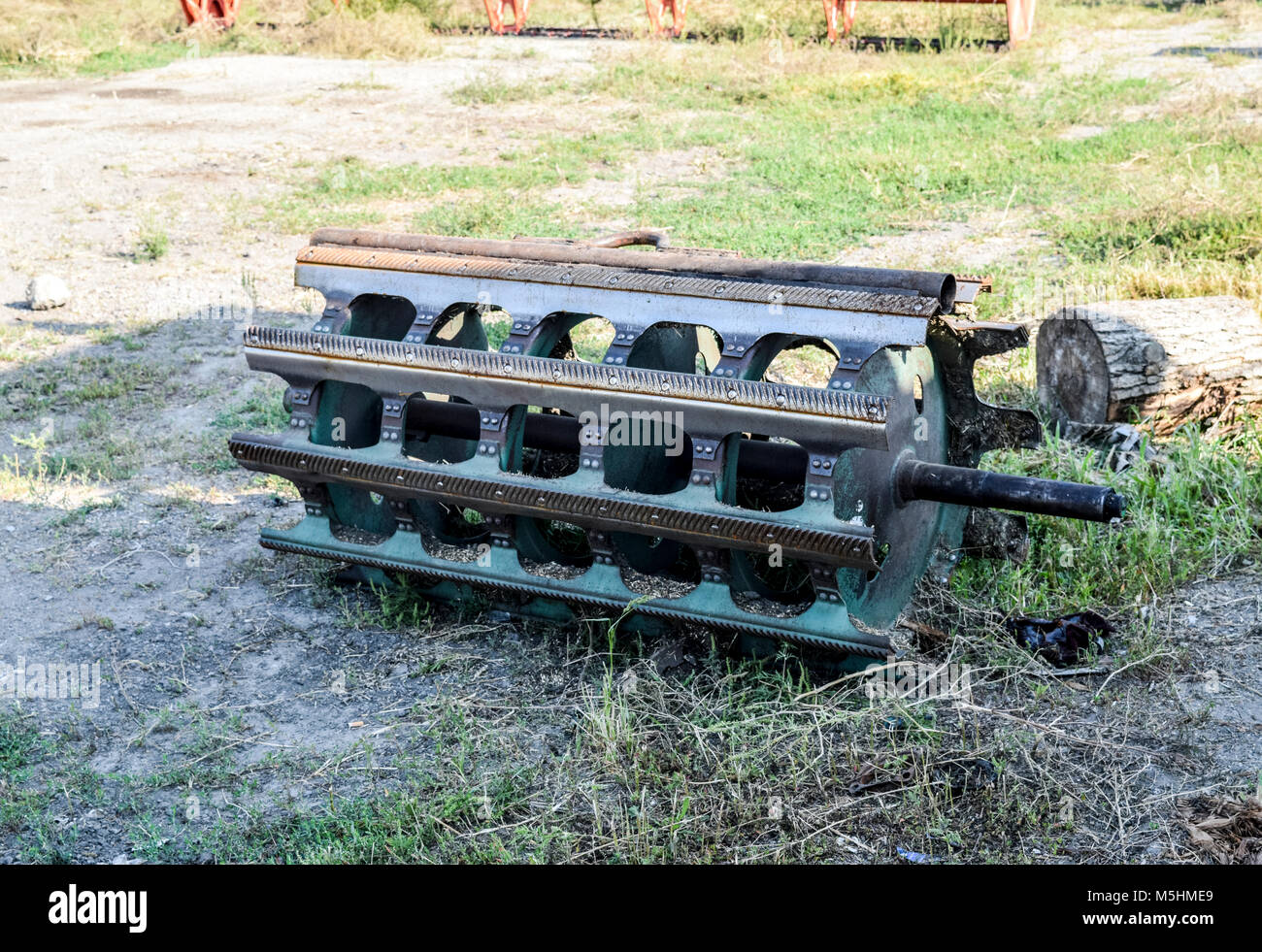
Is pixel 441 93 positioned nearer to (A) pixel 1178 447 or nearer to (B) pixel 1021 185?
(B) pixel 1021 185

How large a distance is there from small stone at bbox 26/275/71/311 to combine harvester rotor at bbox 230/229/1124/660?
3918 mm

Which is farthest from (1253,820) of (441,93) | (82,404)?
(441,93)

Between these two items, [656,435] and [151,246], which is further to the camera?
[151,246]

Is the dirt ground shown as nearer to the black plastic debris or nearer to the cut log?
the black plastic debris

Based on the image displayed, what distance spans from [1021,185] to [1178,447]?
474 centimetres

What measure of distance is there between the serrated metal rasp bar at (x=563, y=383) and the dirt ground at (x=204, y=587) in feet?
2.87

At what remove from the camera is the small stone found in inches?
282

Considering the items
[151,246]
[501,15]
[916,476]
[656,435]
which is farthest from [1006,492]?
[501,15]

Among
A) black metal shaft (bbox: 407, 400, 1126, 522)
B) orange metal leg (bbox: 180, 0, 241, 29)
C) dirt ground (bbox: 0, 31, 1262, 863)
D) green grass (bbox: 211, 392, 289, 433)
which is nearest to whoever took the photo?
black metal shaft (bbox: 407, 400, 1126, 522)

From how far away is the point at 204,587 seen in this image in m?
4.39

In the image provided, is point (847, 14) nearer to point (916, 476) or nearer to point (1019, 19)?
point (1019, 19)

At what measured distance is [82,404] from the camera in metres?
6.00

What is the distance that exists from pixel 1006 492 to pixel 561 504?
4.19 feet

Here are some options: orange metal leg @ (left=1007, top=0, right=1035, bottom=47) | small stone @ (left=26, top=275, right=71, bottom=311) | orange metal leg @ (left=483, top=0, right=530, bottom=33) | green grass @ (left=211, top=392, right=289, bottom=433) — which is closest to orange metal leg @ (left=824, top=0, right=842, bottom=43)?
orange metal leg @ (left=1007, top=0, right=1035, bottom=47)
